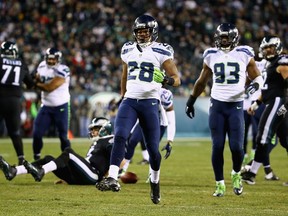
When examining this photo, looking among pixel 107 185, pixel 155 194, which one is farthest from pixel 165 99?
pixel 107 185

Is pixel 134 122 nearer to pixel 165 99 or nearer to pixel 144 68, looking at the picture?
pixel 144 68

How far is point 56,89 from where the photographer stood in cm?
1120

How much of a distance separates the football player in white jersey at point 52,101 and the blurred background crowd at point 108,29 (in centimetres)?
1024

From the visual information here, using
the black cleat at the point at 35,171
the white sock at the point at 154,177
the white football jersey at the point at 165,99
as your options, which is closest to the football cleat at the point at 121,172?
the white football jersey at the point at 165,99

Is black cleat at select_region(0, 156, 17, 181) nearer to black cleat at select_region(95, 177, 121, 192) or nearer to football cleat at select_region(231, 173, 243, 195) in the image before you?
black cleat at select_region(95, 177, 121, 192)

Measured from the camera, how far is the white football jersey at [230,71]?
25.6ft

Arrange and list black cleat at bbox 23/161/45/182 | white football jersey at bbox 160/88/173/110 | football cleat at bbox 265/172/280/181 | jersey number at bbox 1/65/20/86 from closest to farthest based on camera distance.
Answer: black cleat at bbox 23/161/45/182
white football jersey at bbox 160/88/173/110
football cleat at bbox 265/172/280/181
jersey number at bbox 1/65/20/86

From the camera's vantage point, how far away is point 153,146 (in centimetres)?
702

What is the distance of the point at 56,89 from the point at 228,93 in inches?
158

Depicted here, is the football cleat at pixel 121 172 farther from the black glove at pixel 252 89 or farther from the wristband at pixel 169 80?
the wristband at pixel 169 80

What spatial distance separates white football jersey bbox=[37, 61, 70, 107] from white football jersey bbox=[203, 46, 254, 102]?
12.6 feet

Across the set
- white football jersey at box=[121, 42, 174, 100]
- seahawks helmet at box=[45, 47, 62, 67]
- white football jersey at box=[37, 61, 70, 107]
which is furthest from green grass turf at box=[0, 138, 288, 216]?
seahawks helmet at box=[45, 47, 62, 67]

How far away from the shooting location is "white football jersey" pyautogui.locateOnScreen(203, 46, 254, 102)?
307 inches

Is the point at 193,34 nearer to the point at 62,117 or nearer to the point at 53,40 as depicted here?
the point at 53,40
